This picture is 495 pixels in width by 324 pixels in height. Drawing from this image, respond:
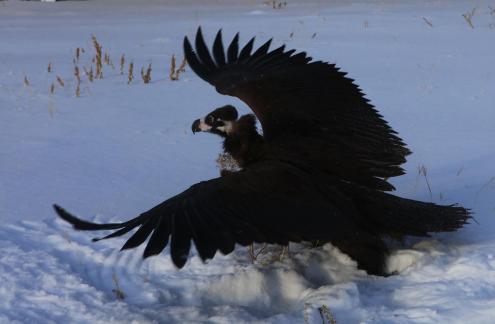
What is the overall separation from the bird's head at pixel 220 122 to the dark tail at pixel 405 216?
28.8 inches

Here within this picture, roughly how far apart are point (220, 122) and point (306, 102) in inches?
15.6

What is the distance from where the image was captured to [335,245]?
292cm

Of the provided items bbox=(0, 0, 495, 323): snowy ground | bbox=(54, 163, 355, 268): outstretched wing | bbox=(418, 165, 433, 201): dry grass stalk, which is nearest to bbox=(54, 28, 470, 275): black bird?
bbox=(54, 163, 355, 268): outstretched wing

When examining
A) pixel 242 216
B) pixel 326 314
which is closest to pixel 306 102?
pixel 242 216

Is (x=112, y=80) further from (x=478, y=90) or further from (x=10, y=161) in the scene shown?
(x=478, y=90)

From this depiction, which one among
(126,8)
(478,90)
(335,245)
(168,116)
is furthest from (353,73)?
(126,8)

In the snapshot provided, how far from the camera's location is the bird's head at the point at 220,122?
3288mm

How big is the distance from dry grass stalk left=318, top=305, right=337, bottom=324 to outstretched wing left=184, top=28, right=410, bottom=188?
861mm

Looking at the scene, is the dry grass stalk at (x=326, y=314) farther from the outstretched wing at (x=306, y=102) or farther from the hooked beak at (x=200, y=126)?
the hooked beak at (x=200, y=126)

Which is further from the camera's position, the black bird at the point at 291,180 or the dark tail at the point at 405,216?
the dark tail at the point at 405,216

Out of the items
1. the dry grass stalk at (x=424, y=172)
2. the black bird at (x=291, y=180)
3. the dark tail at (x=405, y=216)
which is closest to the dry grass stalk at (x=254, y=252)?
the black bird at (x=291, y=180)

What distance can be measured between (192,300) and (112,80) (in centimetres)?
377

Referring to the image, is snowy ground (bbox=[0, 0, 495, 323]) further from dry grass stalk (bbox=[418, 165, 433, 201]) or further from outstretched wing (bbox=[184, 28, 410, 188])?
outstretched wing (bbox=[184, 28, 410, 188])

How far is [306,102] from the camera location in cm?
335
